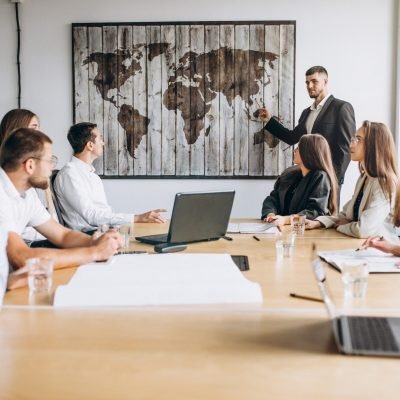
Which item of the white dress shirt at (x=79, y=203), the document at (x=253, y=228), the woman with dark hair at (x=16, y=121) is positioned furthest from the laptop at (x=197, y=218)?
the woman with dark hair at (x=16, y=121)

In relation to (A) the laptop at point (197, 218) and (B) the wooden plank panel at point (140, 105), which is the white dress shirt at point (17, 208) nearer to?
(A) the laptop at point (197, 218)

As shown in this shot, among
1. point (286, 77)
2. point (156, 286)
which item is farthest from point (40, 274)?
point (286, 77)

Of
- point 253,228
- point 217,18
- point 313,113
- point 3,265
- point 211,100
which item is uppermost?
point 217,18

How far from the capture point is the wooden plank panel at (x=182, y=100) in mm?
4988

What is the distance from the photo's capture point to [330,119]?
473 centimetres

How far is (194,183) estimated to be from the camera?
511 cm

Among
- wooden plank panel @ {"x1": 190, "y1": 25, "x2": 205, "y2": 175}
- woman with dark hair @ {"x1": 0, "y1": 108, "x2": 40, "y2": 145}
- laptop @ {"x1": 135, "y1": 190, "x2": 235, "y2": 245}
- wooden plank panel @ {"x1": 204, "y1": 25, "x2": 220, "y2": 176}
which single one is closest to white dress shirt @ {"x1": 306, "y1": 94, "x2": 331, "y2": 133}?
wooden plank panel @ {"x1": 204, "y1": 25, "x2": 220, "y2": 176}

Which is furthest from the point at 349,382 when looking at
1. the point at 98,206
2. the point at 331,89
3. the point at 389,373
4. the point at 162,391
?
the point at 331,89

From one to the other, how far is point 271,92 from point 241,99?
26 centimetres

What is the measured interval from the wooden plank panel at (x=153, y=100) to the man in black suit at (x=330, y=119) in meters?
1.22

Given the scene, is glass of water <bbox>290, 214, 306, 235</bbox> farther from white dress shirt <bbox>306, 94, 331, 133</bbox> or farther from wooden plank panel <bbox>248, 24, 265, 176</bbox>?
wooden plank panel <bbox>248, 24, 265, 176</bbox>

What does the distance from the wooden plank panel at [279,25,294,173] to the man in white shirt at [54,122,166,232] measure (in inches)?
72.1

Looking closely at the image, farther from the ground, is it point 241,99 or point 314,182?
point 241,99

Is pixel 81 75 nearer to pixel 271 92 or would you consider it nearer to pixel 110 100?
pixel 110 100
